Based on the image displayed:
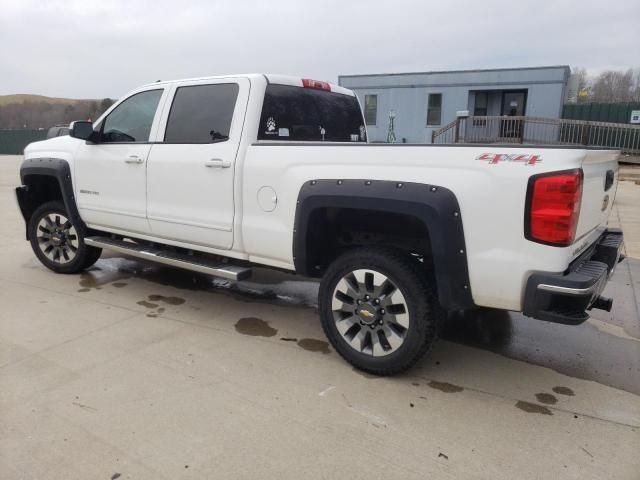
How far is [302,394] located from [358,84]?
2035 centimetres

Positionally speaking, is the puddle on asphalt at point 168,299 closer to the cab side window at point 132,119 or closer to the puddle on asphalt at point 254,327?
the puddle on asphalt at point 254,327

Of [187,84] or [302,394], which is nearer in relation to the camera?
[302,394]

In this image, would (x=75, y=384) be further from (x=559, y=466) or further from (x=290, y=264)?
(x=559, y=466)

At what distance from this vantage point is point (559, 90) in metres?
18.6

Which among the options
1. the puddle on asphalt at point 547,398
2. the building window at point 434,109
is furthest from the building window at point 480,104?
the puddle on asphalt at point 547,398

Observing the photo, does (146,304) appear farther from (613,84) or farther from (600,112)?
(613,84)

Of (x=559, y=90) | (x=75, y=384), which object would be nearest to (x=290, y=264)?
(x=75, y=384)

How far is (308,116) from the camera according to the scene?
14.4ft

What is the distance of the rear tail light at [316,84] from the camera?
14.4 feet

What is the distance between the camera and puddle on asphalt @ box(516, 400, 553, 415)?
2.98m

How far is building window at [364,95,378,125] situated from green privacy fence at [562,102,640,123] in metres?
7.49

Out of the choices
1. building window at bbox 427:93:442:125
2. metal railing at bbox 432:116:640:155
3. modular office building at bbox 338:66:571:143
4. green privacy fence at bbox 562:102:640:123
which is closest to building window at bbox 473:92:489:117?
modular office building at bbox 338:66:571:143

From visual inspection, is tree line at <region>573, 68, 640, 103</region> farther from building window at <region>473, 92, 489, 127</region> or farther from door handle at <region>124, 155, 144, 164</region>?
door handle at <region>124, 155, 144, 164</region>

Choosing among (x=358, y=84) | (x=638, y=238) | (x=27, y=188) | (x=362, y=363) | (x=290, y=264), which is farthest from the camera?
(x=358, y=84)
